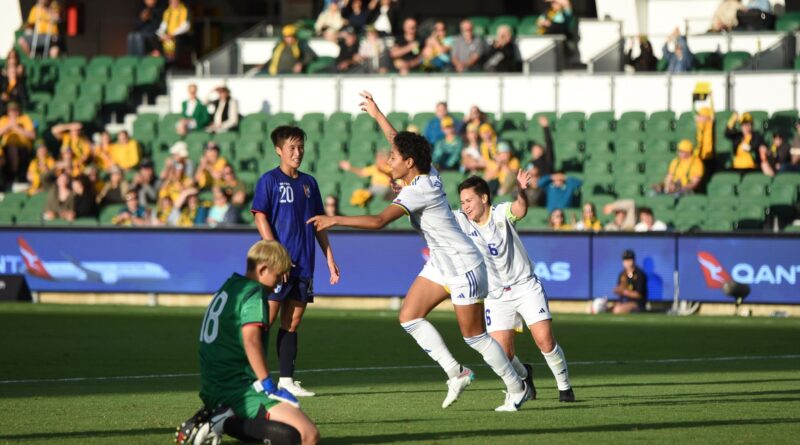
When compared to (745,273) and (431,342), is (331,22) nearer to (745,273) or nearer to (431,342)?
(745,273)

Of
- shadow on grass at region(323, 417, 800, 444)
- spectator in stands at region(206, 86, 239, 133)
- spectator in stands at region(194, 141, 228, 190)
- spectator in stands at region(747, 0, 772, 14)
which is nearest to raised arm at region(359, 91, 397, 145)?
shadow on grass at region(323, 417, 800, 444)

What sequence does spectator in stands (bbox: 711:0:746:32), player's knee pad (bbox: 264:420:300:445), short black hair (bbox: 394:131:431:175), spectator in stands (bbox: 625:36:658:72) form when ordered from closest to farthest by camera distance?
player's knee pad (bbox: 264:420:300:445) → short black hair (bbox: 394:131:431:175) → spectator in stands (bbox: 625:36:658:72) → spectator in stands (bbox: 711:0:746:32)

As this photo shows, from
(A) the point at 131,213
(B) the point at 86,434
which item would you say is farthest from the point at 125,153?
(B) the point at 86,434

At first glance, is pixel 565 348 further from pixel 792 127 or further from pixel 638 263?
pixel 792 127

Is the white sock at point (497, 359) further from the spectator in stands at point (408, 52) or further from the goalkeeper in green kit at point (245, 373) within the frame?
the spectator in stands at point (408, 52)

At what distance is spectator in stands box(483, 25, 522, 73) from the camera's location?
27781 millimetres

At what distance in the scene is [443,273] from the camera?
33.8ft

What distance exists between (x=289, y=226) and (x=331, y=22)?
1920cm

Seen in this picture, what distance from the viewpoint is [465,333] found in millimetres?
10250

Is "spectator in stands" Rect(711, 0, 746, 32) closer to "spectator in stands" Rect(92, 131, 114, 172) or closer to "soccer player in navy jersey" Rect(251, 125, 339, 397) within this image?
"spectator in stands" Rect(92, 131, 114, 172)

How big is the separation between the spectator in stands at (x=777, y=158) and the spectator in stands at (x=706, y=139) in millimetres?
961

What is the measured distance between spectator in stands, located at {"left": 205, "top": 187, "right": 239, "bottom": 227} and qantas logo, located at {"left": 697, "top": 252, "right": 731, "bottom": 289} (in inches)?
314

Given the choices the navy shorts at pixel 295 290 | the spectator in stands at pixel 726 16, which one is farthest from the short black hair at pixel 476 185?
the spectator in stands at pixel 726 16

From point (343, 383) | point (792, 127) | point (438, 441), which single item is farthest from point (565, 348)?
point (792, 127)
